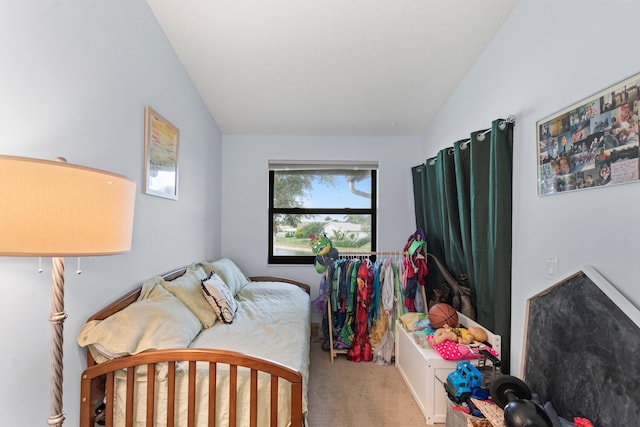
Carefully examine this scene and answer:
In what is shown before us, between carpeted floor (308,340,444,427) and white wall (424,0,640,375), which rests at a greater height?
white wall (424,0,640,375)

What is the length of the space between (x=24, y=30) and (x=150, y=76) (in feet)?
2.82

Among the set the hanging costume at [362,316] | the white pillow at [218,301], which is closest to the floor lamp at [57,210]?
the white pillow at [218,301]

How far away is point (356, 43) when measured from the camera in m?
2.05

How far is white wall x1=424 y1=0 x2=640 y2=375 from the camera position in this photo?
1.15 m

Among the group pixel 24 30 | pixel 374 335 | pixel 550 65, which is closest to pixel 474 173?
pixel 550 65

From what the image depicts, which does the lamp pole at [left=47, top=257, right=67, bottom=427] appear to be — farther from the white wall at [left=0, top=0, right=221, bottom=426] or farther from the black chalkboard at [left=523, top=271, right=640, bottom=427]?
the black chalkboard at [left=523, top=271, right=640, bottom=427]

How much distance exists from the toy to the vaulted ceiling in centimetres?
205

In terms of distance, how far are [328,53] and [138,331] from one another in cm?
202

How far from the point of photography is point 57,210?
27.1 inches

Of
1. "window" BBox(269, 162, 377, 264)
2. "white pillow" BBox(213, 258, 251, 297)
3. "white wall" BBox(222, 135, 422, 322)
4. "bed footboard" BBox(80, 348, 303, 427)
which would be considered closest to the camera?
"bed footboard" BBox(80, 348, 303, 427)

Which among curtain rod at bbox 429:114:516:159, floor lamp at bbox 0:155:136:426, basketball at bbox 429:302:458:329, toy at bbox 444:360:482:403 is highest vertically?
curtain rod at bbox 429:114:516:159

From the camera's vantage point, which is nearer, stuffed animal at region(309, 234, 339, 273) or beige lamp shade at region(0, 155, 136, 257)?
beige lamp shade at region(0, 155, 136, 257)

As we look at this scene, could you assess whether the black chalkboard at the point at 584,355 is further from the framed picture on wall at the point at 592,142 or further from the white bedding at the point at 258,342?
the white bedding at the point at 258,342

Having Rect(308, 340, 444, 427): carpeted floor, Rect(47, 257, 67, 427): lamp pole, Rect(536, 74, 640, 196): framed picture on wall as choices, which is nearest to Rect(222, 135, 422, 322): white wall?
Rect(308, 340, 444, 427): carpeted floor
